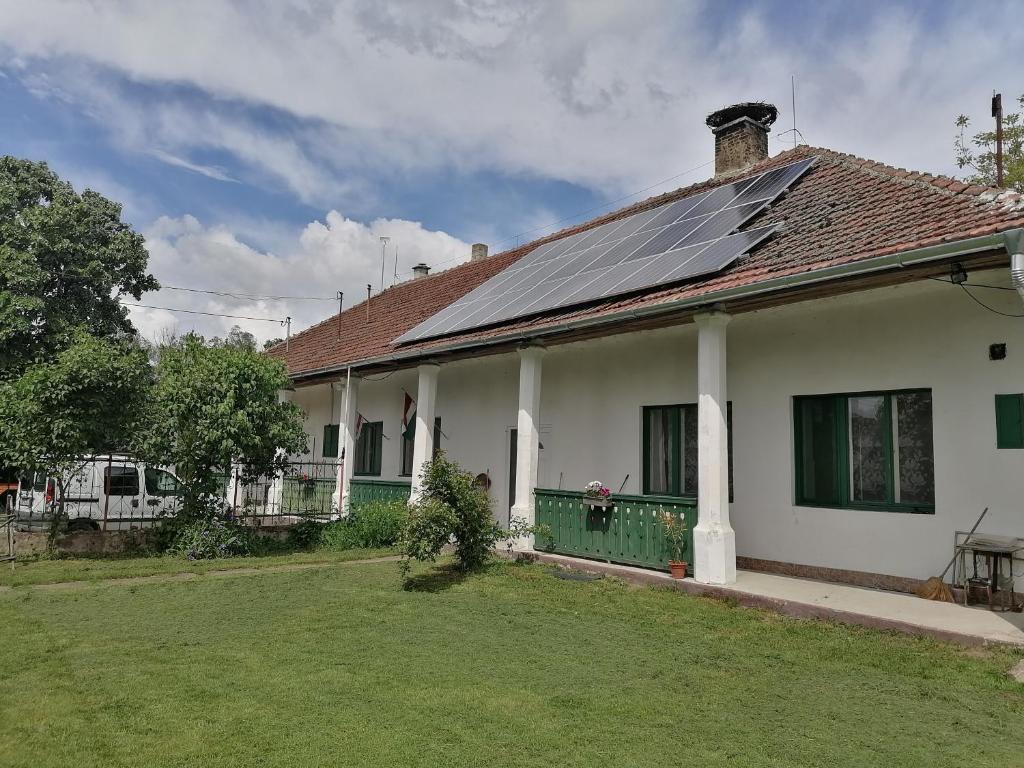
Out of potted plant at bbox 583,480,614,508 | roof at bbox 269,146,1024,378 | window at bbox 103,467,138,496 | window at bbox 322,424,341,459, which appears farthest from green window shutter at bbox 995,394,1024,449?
window at bbox 322,424,341,459

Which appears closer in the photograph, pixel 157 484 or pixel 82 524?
pixel 82 524

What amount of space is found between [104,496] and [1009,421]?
1422 centimetres

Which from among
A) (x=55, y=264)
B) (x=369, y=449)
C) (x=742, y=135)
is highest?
(x=742, y=135)

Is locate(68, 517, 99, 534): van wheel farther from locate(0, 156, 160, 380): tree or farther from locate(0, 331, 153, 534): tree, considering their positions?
locate(0, 156, 160, 380): tree

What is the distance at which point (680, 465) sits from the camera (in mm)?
10539

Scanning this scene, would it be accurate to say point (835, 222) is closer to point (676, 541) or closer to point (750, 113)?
point (676, 541)

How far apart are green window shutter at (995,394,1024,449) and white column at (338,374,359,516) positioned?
36.4 ft

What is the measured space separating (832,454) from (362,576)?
626 centimetres

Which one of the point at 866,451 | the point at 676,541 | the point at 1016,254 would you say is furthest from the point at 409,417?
the point at 1016,254

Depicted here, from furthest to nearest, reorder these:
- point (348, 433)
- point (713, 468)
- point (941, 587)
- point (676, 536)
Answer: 1. point (348, 433)
2. point (676, 536)
3. point (713, 468)
4. point (941, 587)

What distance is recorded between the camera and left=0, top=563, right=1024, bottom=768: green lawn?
13.0ft

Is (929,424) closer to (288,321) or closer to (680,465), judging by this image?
(680,465)

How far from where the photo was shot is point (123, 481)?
44.6 ft

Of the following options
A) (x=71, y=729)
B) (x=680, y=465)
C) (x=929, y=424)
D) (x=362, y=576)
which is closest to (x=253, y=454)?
(x=362, y=576)
